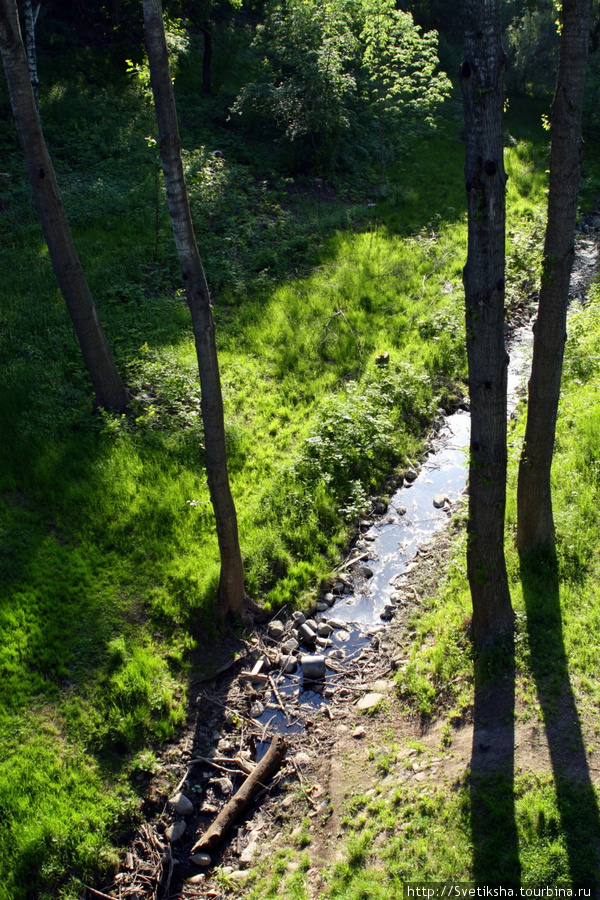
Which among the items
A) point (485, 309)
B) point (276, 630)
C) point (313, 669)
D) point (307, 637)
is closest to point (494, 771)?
point (313, 669)

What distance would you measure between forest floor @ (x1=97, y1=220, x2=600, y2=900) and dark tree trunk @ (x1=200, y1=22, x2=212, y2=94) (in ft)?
70.5

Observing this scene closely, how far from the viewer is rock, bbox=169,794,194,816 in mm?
5793

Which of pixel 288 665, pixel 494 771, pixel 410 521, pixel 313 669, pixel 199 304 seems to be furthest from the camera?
pixel 410 521

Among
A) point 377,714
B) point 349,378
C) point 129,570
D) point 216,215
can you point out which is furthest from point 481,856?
point 216,215

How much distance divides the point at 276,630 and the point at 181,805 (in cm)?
214

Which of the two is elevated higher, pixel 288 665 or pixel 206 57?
pixel 206 57

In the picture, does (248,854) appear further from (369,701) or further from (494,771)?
(494,771)

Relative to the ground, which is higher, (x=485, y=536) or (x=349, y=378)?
(x=349, y=378)

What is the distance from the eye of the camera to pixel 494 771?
507 centimetres

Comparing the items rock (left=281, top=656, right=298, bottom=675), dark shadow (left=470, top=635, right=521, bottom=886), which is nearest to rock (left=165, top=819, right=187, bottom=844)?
rock (left=281, top=656, right=298, bottom=675)

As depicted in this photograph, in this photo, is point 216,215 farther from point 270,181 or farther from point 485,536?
point 485,536

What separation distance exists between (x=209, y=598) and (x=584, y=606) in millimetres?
4098

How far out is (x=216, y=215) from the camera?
15.9 meters

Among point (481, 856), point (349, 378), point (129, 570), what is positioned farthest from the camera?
point (349, 378)
